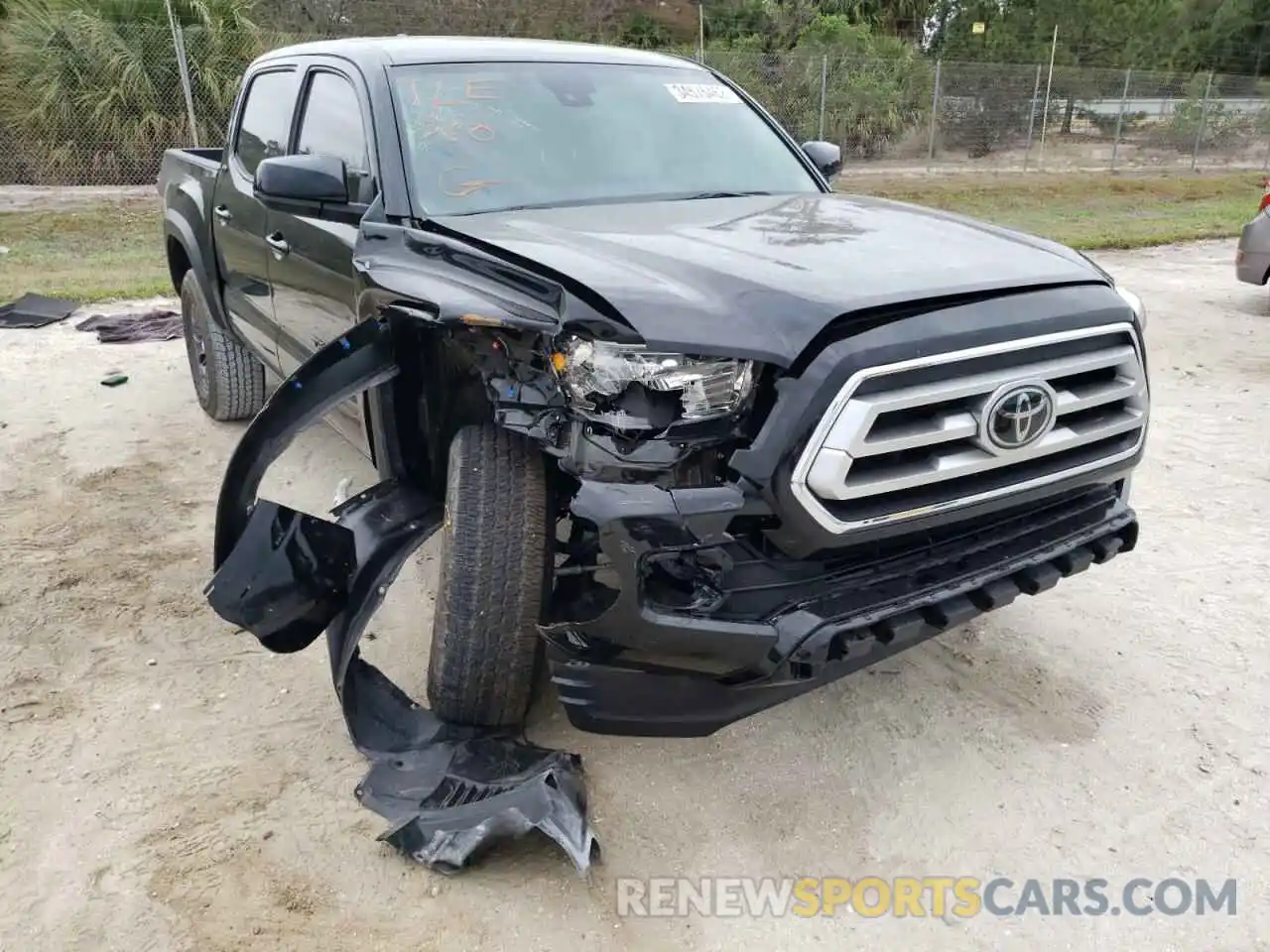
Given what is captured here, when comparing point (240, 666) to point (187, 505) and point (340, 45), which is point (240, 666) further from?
point (340, 45)

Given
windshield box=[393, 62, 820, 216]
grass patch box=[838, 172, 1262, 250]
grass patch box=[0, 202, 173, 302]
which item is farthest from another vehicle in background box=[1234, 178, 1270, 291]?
grass patch box=[0, 202, 173, 302]

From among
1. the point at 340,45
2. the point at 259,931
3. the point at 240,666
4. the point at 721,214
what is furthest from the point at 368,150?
the point at 259,931

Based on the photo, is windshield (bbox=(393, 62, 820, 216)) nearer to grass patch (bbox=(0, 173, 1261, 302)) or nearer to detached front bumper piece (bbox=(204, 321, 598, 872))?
detached front bumper piece (bbox=(204, 321, 598, 872))

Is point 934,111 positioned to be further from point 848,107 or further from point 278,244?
point 278,244

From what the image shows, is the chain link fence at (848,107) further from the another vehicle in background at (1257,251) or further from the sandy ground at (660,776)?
the sandy ground at (660,776)

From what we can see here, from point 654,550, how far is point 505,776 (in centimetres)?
84

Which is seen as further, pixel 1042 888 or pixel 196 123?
pixel 196 123

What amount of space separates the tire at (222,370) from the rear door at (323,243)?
1.21 m

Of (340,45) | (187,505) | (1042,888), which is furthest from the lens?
(187,505)

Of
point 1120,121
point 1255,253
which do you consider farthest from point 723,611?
point 1120,121

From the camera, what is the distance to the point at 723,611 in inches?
90.0

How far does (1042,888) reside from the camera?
96.3 inches

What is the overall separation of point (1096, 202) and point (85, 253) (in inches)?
539

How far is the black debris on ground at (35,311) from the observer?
738 centimetres
